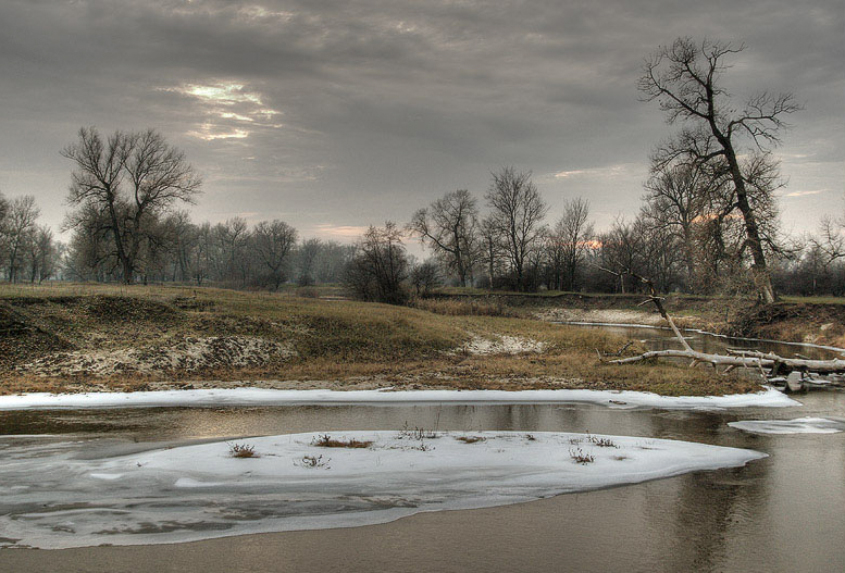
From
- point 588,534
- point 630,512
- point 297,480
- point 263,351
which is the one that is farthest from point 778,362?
point 263,351

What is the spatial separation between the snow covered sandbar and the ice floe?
239 centimetres

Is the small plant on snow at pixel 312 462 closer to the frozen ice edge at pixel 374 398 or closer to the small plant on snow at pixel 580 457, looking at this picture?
the small plant on snow at pixel 580 457

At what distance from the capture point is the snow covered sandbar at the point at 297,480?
5992mm

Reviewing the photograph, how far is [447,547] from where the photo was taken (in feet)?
17.9

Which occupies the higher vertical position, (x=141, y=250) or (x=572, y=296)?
(x=141, y=250)

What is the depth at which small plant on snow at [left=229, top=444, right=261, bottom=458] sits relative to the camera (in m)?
8.20

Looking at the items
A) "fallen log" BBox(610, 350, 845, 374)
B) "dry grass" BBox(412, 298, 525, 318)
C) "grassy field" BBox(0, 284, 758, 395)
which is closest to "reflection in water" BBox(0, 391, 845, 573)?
"grassy field" BBox(0, 284, 758, 395)

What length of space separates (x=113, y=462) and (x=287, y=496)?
314 centimetres

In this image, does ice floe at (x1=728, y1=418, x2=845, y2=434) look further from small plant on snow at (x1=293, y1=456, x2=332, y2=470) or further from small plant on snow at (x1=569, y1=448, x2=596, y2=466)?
small plant on snow at (x1=293, y1=456, x2=332, y2=470)

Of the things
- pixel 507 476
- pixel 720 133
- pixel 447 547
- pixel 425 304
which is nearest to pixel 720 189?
pixel 720 133

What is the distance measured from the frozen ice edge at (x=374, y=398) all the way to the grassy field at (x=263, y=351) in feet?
2.18

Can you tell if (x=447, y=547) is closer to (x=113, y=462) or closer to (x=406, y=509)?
(x=406, y=509)

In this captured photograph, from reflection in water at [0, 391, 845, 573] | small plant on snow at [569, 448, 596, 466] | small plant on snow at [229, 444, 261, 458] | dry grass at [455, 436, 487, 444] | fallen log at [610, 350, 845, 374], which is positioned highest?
fallen log at [610, 350, 845, 374]

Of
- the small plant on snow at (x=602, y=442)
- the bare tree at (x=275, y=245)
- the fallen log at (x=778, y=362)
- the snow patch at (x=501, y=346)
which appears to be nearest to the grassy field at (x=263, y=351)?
the snow patch at (x=501, y=346)
